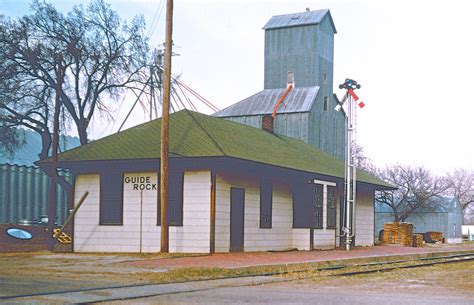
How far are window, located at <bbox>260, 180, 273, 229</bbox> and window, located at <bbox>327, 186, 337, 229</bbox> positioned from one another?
4.26m

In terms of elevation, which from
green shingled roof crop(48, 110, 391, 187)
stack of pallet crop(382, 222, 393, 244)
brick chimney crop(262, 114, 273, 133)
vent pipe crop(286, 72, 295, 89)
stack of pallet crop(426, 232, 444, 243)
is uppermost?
vent pipe crop(286, 72, 295, 89)

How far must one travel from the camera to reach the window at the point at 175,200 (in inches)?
958

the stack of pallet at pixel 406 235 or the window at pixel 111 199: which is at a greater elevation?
the window at pixel 111 199

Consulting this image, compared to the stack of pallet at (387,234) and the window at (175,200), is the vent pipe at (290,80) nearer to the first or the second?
the stack of pallet at (387,234)

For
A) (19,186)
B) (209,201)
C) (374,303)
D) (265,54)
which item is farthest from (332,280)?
(265,54)

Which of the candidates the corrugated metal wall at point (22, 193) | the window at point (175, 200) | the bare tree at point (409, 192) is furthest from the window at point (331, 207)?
the bare tree at point (409, 192)

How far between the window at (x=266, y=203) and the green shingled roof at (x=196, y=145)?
0.99 meters

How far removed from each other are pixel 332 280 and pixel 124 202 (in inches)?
447

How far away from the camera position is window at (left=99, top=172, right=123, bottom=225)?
25.3 metres

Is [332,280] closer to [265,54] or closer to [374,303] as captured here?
[374,303]

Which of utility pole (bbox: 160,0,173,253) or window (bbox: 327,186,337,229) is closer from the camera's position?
utility pole (bbox: 160,0,173,253)

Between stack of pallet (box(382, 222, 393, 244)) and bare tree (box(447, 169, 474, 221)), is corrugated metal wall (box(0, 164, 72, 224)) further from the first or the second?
bare tree (box(447, 169, 474, 221))

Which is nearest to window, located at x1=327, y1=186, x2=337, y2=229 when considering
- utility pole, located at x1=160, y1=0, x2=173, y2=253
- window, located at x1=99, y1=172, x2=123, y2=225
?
window, located at x1=99, y1=172, x2=123, y2=225

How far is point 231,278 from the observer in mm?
→ 15883
